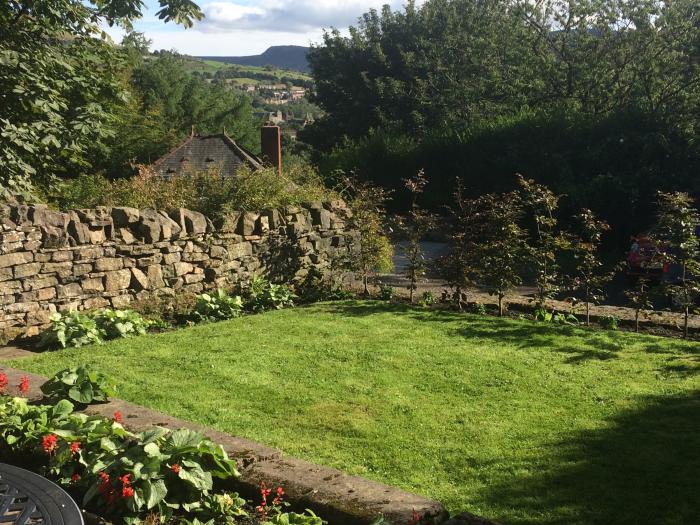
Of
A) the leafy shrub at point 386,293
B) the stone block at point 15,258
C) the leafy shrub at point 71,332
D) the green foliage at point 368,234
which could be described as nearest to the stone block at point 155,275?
the leafy shrub at point 71,332

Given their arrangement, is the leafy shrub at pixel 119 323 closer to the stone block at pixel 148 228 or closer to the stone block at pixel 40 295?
the stone block at pixel 40 295

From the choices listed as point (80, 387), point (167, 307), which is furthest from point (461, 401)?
point (167, 307)

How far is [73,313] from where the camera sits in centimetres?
786

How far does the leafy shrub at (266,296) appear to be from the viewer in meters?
9.64

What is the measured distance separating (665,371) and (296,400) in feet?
11.0

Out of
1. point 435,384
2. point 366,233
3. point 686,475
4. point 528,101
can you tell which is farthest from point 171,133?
point 686,475

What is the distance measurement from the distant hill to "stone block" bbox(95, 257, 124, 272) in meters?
133

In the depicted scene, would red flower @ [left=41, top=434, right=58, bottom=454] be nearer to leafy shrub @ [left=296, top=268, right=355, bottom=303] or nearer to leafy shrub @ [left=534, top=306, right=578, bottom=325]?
leafy shrub @ [left=534, top=306, right=578, bottom=325]

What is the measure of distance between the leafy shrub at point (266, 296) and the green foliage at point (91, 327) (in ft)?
5.44

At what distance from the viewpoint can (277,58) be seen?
153500 mm

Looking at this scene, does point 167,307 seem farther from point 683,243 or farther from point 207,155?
point 207,155

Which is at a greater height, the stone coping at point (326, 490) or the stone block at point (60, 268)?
the stone block at point (60, 268)

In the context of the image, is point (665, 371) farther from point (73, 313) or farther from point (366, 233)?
→ point (73, 313)

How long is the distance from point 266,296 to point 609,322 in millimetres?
Answer: 4301
